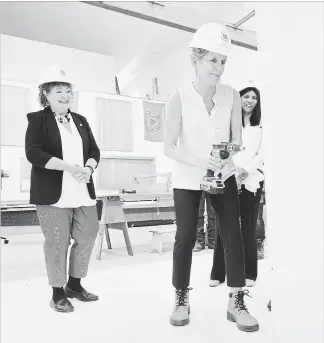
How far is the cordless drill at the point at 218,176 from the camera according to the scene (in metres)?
1.26

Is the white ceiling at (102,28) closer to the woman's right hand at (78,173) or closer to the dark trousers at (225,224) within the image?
the woman's right hand at (78,173)

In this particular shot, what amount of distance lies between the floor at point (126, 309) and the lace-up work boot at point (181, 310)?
Answer: 0.03m

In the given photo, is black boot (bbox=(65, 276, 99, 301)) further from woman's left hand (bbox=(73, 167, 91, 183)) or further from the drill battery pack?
the drill battery pack

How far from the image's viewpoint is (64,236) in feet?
5.46

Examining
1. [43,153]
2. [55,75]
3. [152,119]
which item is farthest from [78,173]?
[152,119]

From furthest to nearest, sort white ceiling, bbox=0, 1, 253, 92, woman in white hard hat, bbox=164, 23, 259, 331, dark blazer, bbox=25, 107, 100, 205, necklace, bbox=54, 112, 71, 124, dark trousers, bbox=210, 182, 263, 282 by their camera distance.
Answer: white ceiling, bbox=0, 1, 253, 92 < dark trousers, bbox=210, 182, 263, 282 < necklace, bbox=54, 112, 71, 124 < dark blazer, bbox=25, 107, 100, 205 < woman in white hard hat, bbox=164, 23, 259, 331

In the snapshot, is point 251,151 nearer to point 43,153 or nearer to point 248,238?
point 248,238

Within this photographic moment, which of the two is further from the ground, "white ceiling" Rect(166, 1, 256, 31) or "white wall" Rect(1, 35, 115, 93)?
"white ceiling" Rect(166, 1, 256, 31)

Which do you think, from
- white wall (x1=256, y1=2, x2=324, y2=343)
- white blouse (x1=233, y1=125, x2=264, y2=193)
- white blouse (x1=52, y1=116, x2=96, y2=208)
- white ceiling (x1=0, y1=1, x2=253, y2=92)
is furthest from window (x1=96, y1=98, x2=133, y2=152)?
white wall (x1=256, y1=2, x2=324, y2=343)

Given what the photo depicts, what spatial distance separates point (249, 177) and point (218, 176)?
0.57 meters

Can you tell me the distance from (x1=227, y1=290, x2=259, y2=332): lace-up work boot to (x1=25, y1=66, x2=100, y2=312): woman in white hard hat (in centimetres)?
70

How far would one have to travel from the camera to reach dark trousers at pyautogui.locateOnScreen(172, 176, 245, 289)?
1.38m

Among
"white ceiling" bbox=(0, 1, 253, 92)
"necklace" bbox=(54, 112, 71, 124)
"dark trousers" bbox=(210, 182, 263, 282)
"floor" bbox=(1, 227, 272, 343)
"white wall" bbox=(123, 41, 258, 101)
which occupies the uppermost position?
"white ceiling" bbox=(0, 1, 253, 92)

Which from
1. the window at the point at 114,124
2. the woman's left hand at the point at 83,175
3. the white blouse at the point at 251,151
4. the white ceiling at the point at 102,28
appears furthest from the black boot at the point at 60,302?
the window at the point at 114,124
